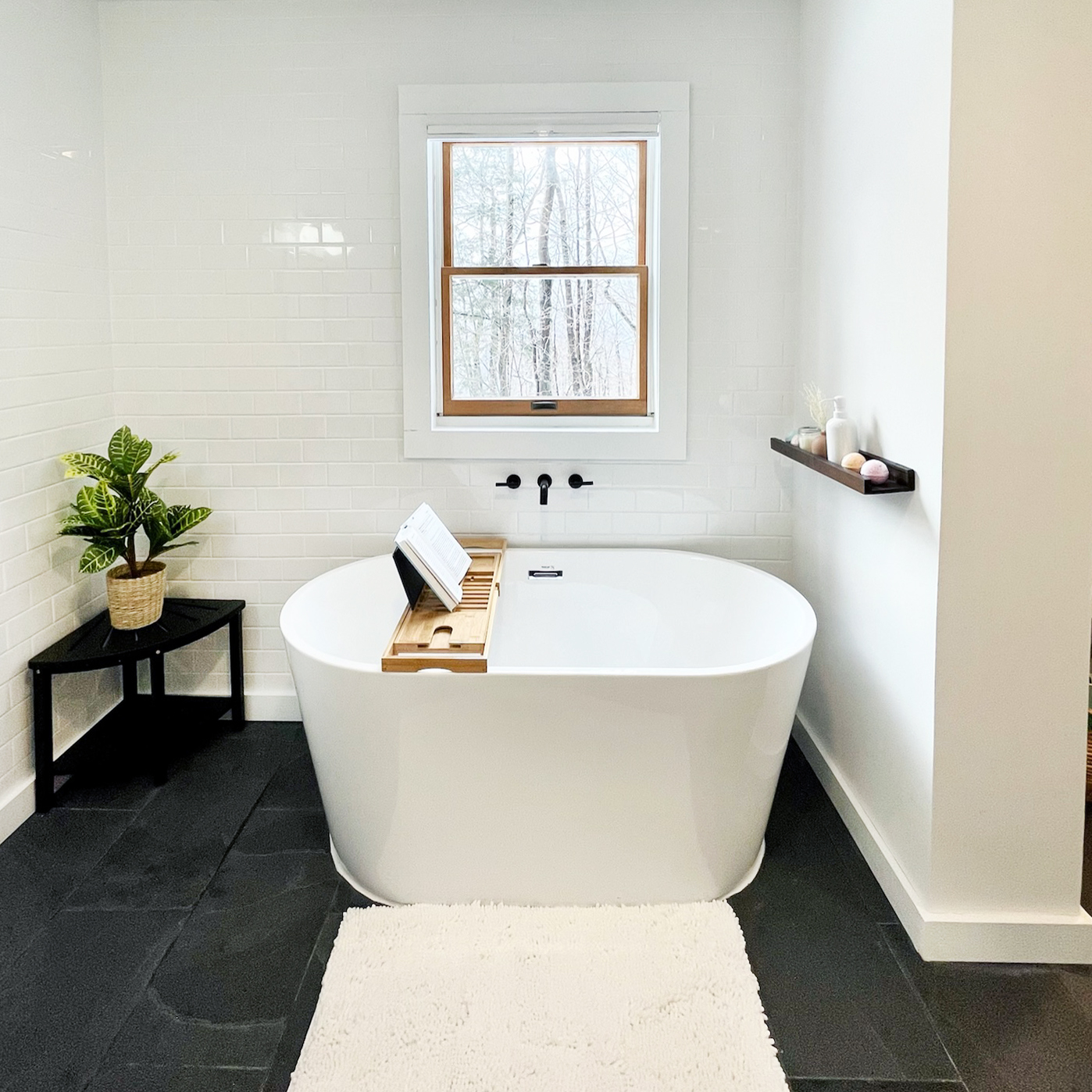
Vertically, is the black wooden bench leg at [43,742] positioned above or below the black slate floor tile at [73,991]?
above

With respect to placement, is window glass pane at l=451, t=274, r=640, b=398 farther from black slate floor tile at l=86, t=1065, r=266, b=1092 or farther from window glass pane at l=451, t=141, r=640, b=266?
black slate floor tile at l=86, t=1065, r=266, b=1092

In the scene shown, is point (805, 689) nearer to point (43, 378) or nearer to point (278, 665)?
point (278, 665)

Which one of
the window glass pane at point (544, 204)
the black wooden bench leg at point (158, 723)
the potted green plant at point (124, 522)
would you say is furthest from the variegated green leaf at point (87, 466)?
the window glass pane at point (544, 204)

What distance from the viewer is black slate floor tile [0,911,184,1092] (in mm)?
2057

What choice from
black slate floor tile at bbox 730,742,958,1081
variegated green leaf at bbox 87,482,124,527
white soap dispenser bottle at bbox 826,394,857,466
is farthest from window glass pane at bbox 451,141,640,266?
black slate floor tile at bbox 730,742,958,1081

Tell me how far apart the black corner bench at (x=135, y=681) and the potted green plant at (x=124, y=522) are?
0.11 metres

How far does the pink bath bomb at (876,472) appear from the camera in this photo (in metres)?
2.50

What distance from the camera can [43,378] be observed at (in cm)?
324

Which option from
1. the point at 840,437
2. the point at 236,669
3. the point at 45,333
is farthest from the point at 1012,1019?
the point at 45,333

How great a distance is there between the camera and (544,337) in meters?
3.86

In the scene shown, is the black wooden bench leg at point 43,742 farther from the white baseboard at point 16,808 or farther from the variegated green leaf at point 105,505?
the variegated green leaf at point 105,505

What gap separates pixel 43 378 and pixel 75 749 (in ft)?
4.18

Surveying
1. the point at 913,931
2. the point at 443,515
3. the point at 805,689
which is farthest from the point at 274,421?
the point at 913,931

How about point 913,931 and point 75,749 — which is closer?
point 913,931
